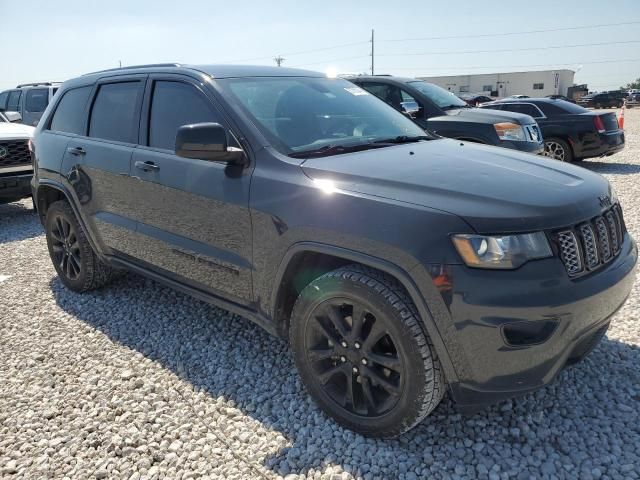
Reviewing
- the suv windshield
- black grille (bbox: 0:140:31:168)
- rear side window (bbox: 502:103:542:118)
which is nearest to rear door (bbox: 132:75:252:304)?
Result: black grille (bbox: 0:140:31:168)

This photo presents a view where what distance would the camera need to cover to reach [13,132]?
7.55 meters

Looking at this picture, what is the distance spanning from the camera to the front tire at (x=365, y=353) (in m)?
2.17

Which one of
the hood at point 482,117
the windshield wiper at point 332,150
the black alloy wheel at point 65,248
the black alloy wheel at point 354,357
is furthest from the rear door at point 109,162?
the hood at point 482,117

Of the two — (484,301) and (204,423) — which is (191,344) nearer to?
(204,423)

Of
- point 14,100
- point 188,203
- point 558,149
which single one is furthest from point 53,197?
point 14,100

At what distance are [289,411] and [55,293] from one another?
2.89 meters

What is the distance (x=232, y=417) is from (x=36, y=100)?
12198mm

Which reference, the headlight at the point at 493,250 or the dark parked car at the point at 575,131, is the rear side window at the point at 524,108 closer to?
the dark parked car at the point at 575,131

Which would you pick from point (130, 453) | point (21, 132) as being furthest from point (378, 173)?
point (21, 132)

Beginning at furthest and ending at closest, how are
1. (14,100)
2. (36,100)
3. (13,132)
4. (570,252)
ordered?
1. (14,100)
2. (36,100)
3. (13,132)
4. (570,252)

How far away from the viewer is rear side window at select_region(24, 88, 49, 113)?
1222 cm

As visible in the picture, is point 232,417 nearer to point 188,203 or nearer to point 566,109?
point 188,203

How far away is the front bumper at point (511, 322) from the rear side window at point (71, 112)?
11.1 ft

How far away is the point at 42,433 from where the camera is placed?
8.68 feet
